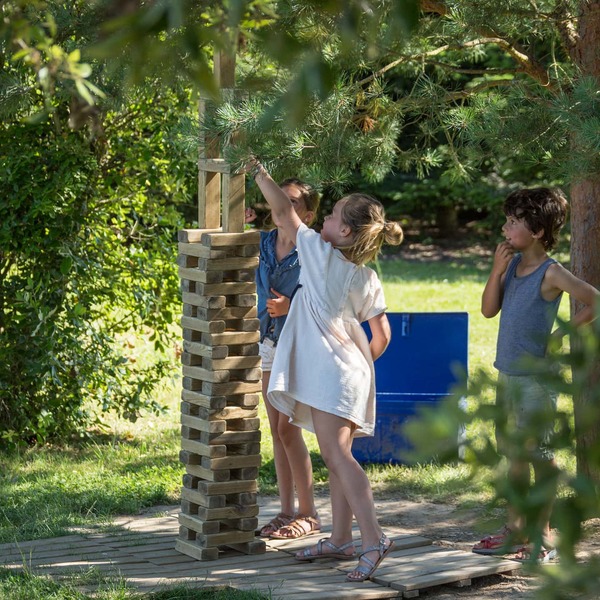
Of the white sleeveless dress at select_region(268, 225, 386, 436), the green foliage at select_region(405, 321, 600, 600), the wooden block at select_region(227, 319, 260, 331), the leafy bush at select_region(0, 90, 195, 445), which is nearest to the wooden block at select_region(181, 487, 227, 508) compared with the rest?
the white sleeveless dress at select_region(268, 225, 386, 436)

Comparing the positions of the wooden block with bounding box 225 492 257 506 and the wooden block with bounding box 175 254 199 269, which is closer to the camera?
the wooden block with bounding box 225 492 257 506

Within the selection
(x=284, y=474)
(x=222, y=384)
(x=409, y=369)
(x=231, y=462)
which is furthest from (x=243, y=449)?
(x=409, y=369)

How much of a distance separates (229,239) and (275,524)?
1.28 metres

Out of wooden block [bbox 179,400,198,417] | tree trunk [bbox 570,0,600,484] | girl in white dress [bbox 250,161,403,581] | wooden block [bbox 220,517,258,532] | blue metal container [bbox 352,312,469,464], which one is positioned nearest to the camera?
girl in white dress [bbox 250,161,403,581]

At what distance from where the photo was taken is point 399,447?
586 cm

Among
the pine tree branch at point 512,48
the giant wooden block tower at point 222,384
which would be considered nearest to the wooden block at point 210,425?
the giant wooden block tower at point 222,384

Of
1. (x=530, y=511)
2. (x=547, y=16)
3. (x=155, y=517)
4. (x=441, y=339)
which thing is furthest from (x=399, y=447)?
(x=530, y=511)

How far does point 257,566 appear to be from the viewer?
4.05 meters

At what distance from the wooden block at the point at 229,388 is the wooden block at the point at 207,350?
0.11 m

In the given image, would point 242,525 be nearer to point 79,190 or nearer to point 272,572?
point 272,572

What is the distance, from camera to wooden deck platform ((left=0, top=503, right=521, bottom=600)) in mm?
3768

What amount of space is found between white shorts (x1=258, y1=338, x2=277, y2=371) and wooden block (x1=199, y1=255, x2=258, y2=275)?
1.34 ft

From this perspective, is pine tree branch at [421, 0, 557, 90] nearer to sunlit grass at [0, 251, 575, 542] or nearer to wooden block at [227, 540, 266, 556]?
sunlit grass at [0, 251, 575, 542]

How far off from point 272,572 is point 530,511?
3.00m
